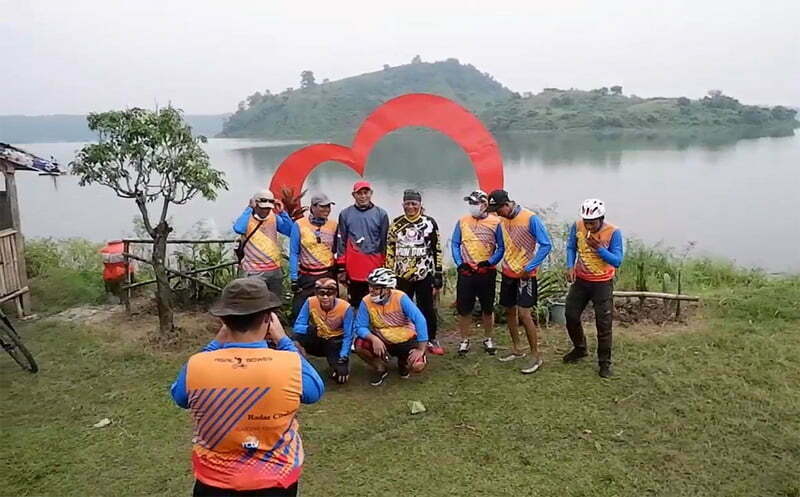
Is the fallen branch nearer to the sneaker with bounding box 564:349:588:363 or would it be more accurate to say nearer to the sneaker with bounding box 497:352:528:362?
the sneaker with bounding box 564:349:588:363

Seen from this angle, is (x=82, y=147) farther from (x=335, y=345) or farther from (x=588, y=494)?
(x=588, y=494)

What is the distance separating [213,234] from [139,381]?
3.01 metres

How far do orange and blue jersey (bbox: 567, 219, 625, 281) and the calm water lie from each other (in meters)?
4.82

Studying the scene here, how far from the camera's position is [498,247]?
5.06 meters

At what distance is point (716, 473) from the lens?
3465mm

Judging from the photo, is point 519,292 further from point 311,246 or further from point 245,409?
point 245,409

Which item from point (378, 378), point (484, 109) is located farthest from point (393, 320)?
point (484, 109)

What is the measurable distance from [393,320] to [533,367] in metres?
1.17

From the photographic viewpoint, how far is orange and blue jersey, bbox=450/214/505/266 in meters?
5.09

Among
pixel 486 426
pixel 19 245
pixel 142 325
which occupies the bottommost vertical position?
pixel 486 426

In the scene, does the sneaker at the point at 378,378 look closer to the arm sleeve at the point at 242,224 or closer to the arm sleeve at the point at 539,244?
the arm sleeve at the point at 539,244

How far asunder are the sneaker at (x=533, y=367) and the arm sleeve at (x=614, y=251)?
0.97 metres

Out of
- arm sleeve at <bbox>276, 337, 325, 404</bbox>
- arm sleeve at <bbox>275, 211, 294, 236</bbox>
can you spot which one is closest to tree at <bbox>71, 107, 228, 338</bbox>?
arm sleeve at <bbox>275, 211, 294, 236</bbox>

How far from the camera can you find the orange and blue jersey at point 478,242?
16.7 ft
